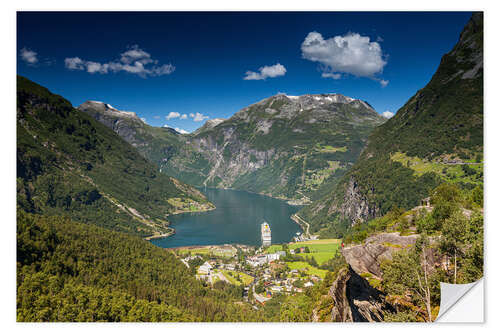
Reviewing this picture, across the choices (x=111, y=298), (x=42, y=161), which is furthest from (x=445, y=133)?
(x=42, y=161)

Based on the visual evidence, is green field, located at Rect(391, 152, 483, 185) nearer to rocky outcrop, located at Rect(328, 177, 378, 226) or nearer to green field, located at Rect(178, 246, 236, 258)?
rocky outcrop, located at Rect(328, 177, 378, 226)

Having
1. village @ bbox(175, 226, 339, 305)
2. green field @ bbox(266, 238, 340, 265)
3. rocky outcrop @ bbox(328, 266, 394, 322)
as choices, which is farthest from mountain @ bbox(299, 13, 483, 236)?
rocky outcrop @ bbox(328, 266, 394, 322)

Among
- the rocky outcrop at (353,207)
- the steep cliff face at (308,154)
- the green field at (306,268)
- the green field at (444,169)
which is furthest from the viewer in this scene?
the steep cliff face at (308,154)

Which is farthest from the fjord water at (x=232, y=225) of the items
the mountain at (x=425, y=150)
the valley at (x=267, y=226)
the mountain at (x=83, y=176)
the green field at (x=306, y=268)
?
the green field at (x=306, y=268)

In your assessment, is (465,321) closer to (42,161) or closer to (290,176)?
(42,161)

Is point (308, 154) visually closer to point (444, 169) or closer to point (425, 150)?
point (425, 150)

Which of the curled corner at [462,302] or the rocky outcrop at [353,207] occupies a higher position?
the curled corner at [462,302]

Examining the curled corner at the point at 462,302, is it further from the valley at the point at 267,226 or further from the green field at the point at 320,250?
the green field at the point at 320,250
